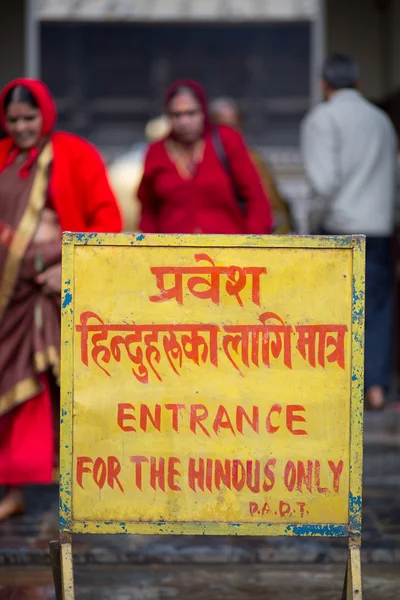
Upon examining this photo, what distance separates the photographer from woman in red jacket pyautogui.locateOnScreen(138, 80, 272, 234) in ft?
20.3

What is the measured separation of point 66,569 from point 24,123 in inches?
91.4

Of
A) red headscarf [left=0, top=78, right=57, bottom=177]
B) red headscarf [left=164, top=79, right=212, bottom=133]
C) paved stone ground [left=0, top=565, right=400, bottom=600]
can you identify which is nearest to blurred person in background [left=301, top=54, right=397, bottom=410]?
red headscarf [left=164, top=79, right=212, bottom=133]

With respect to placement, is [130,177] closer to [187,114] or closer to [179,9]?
[179,9]

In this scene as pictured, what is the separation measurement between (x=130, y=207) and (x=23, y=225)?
4506 millimetres

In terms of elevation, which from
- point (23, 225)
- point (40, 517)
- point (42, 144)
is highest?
point (42, 144)

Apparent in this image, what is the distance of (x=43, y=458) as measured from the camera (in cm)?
540

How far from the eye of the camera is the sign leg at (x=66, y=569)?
3783 millimetres

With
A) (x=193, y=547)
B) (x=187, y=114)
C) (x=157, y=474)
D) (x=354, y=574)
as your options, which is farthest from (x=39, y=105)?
(x=354, y=574)

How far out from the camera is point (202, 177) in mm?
6191

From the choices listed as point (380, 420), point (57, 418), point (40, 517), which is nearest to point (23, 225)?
point (57, 418)

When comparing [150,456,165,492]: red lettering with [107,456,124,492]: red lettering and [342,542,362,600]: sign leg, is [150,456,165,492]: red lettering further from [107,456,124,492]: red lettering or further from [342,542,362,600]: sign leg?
[342,542,362,600]: sign leg

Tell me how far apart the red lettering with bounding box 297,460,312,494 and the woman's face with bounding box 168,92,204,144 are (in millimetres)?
2647

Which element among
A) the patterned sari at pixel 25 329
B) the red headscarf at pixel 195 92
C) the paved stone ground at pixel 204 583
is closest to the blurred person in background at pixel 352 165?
the red headscarf at pixel 195 92

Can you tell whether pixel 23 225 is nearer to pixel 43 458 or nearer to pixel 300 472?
pixel 43 458
